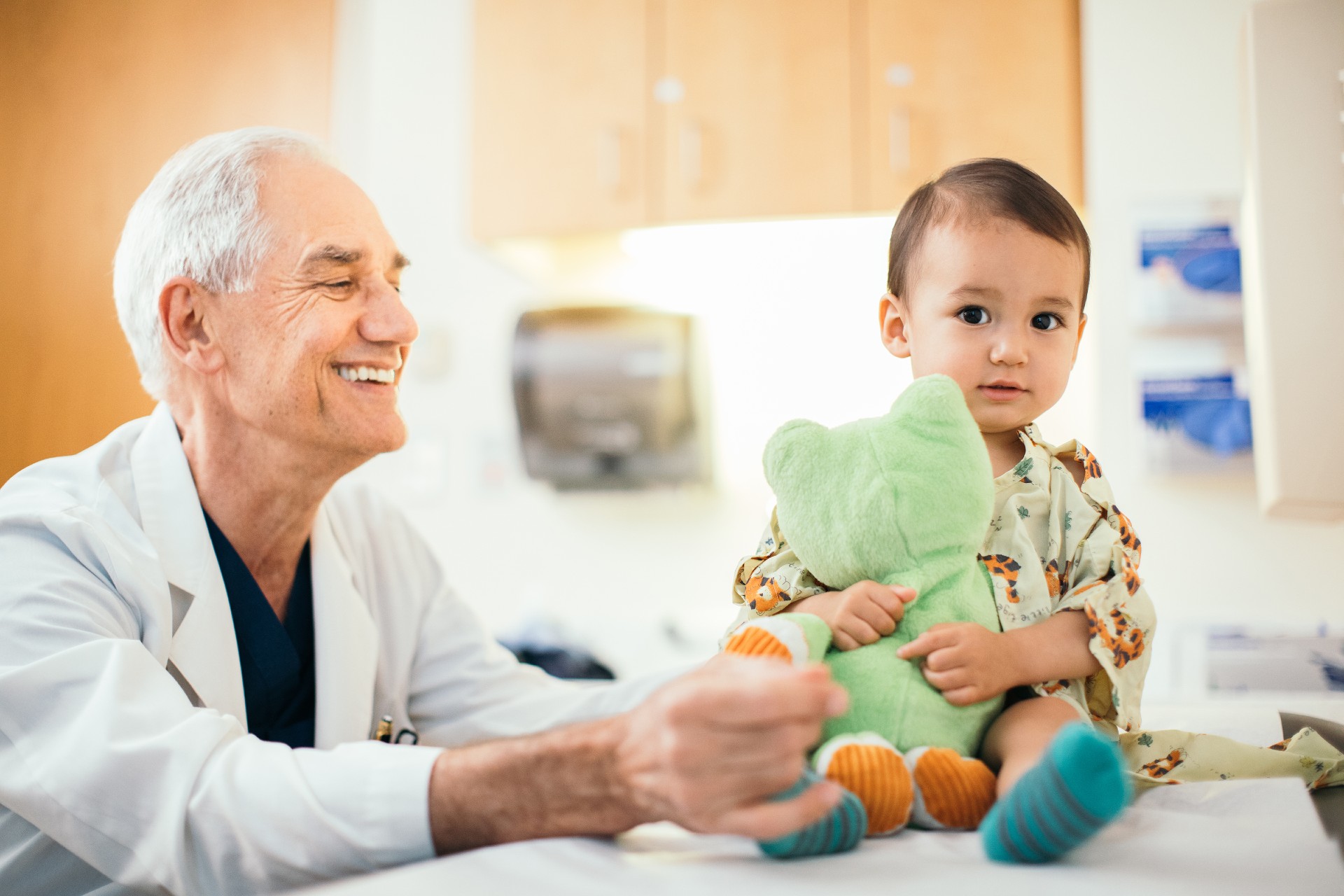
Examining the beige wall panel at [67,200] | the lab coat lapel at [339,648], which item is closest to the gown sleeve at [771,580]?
the lab coat lapel at [339,648]

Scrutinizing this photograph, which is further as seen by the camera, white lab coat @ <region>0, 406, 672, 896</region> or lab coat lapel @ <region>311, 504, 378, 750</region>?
lab coat lapel @ <region>311, 504, 378, 750</region>

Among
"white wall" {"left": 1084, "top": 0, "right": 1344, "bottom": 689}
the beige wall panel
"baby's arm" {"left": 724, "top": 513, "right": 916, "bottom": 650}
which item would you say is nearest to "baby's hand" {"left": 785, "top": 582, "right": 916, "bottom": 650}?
"baby's arm" {"left": 724, "top": 513, "right": 916, "bottom": 650}

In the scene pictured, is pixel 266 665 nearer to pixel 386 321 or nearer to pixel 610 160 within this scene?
pixel 386 321

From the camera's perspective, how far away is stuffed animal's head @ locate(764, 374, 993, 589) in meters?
0.73

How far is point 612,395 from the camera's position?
2.26 m

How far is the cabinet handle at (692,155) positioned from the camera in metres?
2.14

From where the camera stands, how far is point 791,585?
2.69 ft

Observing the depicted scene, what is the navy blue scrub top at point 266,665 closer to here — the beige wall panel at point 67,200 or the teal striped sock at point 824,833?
the beige wall panel at point 67,200

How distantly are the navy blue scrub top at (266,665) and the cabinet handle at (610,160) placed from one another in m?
1.33

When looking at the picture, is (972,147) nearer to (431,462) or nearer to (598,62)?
(598,62)

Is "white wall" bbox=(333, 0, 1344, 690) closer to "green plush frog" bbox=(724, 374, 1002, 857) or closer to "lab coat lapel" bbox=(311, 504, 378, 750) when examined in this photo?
"lab coat lapel" bbox=(311, 504, 378, 750)

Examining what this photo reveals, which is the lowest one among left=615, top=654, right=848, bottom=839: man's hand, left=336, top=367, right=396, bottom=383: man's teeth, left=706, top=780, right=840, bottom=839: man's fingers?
left=706, top=780, right=840, bottom=839: man's fingers

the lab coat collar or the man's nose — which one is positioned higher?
the man's nose

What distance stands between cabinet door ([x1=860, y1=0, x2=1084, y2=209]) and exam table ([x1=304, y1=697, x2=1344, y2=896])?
5.11 ft
